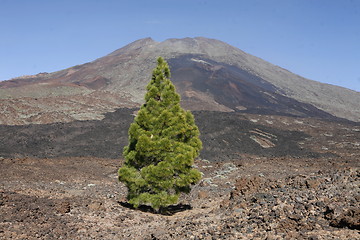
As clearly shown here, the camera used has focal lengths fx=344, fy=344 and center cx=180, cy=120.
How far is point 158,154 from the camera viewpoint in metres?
15.7

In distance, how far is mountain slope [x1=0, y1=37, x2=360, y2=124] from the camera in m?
71.0

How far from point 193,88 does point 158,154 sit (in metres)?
80.2

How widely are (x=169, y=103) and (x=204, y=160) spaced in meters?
20.1

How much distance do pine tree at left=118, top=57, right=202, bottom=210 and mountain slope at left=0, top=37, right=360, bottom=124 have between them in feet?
136

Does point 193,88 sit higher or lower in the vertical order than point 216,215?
higher

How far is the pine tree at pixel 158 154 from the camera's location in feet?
51.0

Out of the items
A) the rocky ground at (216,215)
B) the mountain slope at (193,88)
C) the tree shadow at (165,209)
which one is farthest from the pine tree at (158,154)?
the mountain slope at (193,88)

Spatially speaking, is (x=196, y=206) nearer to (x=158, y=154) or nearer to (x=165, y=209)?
(x=165, y=209)

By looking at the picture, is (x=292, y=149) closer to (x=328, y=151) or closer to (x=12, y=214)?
(x=328, y=151)

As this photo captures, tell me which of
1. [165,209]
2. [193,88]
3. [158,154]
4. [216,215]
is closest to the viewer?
[216,215]

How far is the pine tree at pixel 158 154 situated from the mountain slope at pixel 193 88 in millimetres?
41341

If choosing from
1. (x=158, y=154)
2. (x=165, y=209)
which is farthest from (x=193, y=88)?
(x=158, y=154)

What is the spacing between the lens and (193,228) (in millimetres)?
11609

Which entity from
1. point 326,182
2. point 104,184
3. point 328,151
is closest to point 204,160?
point 104,184
